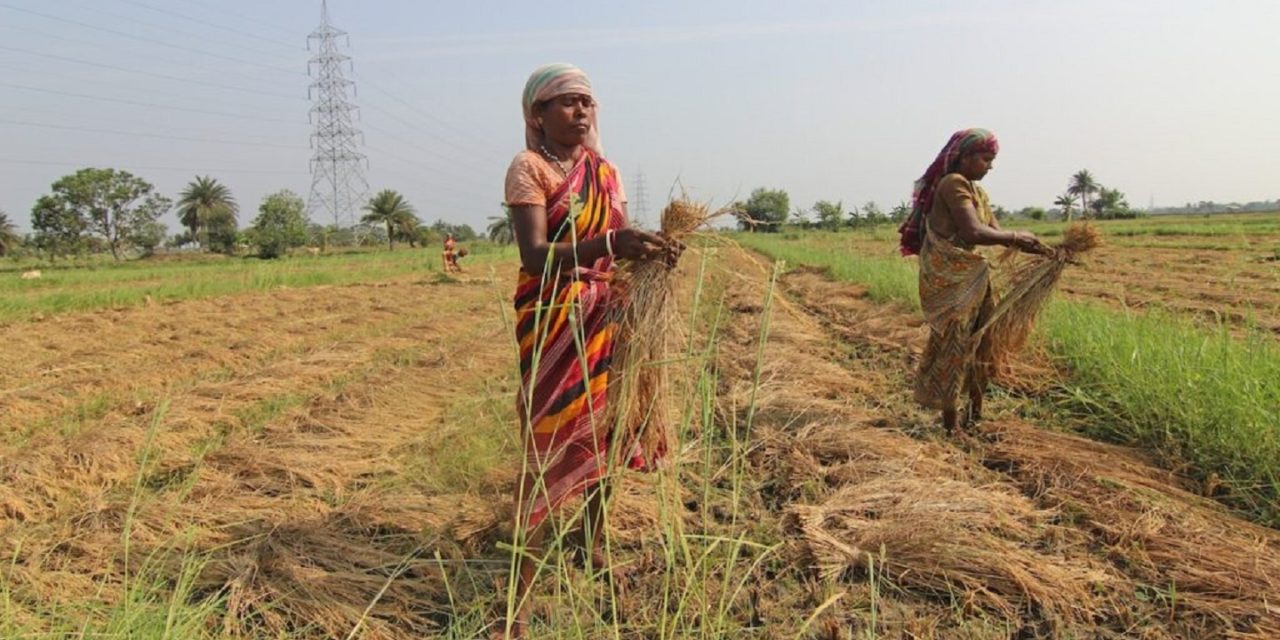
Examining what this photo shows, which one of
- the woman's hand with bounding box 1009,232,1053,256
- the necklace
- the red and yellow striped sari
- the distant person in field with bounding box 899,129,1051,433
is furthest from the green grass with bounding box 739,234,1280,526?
the necklace

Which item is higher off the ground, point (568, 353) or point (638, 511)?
point (568, 353)

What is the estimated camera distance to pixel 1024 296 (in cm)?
349

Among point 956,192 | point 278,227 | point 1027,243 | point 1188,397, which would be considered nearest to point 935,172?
point 956,192

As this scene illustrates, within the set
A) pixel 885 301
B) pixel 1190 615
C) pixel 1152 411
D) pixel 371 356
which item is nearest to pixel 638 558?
pixel 1190 615

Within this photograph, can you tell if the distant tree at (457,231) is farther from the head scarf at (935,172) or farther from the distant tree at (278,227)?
the head scarf at (935,172)

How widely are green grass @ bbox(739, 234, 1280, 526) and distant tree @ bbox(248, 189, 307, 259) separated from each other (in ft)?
147

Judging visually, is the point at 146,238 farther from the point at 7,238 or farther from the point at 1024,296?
the point at 1024,296

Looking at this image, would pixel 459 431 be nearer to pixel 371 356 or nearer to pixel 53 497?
pixel 53 497

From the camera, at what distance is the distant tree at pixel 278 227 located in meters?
42.1

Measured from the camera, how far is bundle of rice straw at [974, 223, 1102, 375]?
3416mm

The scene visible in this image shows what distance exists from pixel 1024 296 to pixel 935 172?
2.50ft

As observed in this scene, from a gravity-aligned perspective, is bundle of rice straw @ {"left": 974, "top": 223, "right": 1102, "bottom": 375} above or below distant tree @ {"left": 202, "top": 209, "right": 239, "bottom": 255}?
below

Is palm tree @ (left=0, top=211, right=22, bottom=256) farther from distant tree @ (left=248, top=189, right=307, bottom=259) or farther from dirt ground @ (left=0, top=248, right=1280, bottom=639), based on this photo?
dirt ground @ (left=0, top=248, right=1280, bottom=639)

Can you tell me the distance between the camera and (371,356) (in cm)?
643
